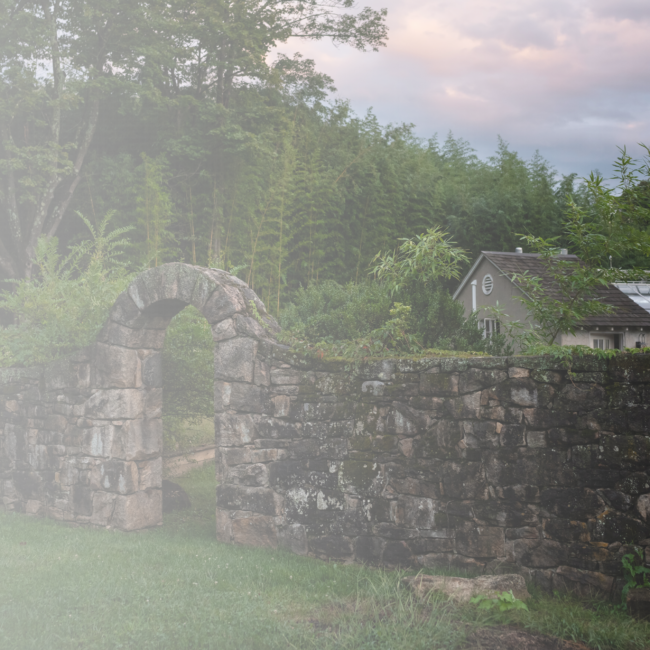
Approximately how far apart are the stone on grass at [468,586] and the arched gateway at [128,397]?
2599 millimetres

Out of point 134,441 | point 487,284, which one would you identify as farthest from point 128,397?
point 487,284

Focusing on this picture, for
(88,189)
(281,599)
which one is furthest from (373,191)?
(281,599)

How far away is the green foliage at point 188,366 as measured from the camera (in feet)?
27.8

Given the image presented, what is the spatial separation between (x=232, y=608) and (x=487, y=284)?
46.9ft

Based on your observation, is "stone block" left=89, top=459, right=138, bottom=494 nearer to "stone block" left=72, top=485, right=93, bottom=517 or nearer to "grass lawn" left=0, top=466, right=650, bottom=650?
"stone block" left=72, top=485, right=93, bottom=517

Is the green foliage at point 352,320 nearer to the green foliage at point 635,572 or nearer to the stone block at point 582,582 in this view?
the stone block at point 582,582

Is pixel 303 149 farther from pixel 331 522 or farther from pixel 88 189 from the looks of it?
pixel 331 522

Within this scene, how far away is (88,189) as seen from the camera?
16.1m

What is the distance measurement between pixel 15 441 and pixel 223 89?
1193 cm

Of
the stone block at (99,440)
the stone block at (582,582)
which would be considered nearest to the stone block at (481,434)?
the stone block at (582,582)

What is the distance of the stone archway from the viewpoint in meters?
6.68

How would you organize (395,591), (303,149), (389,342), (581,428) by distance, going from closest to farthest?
1. (395,591)
2. (581,428)
3. (389,342)
4. (303,149)

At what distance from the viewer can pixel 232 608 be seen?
14.3ft

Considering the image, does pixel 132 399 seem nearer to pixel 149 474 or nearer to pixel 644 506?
pixel 149 474
